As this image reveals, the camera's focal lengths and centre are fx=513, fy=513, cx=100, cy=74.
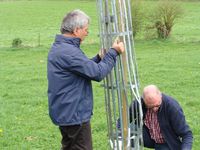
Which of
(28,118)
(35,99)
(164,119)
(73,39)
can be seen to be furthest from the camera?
(35,99)

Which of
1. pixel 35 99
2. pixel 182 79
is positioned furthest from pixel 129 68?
pixel 182 79

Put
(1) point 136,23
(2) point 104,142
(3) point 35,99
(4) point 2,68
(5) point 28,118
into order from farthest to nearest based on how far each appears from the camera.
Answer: (1) point 136,23
(4) point 2,68
(3) point 35,99
(5) point 28,118
(2) point 104,142

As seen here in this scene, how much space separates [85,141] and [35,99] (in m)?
5.41

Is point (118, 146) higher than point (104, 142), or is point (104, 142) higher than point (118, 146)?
point (118, 146)

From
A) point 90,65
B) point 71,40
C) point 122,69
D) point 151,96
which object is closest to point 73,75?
point 90,65

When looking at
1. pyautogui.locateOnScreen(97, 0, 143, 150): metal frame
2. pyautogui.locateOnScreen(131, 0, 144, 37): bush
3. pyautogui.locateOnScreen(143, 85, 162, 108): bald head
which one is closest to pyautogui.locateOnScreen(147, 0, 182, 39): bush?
pyautogui.locateOnScreen(131, 0, 144, 37): bush

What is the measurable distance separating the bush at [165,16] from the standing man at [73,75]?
16.8 metres

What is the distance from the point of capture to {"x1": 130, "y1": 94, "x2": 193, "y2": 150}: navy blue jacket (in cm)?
533

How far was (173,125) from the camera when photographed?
540 cm

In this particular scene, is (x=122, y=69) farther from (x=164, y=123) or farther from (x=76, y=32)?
(x=164, y=123)

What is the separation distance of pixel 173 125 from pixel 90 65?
1497mm

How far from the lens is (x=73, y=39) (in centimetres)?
439

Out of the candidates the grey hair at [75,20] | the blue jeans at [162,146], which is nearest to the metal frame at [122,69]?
the grey hair at [75,20]

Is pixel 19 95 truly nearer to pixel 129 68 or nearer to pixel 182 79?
pixel 182 79
